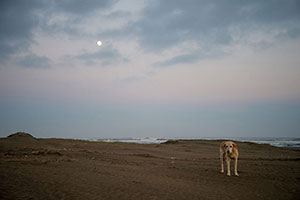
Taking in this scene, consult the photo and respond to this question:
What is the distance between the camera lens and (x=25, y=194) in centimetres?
527

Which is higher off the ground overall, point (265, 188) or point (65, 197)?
point (65, 197)

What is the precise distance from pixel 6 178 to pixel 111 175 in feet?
10.8

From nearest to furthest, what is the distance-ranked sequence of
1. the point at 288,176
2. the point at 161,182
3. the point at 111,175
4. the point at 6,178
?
the point at 6,178 → the point at 161,182 → the point at 111,175 → the point at 288,176

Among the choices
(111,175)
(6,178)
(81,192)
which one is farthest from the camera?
(111,175)

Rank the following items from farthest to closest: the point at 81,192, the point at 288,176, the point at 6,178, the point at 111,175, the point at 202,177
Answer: the point at 288,176, the point at 202,177, the point at 111,175, the point at 6,178, the point at 81,192

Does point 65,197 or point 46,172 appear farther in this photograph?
point 46,172

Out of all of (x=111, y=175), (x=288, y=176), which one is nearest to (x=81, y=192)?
(x=111, y=175)

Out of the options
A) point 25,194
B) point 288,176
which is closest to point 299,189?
point 288,176

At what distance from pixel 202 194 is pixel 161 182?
1.59 meters

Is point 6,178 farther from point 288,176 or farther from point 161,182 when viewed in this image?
point 288,176

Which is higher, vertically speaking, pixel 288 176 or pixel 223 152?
pixel 223 152

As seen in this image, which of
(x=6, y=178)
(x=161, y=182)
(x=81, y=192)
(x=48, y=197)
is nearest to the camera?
(x=48, y=197)

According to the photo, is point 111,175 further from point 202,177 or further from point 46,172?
point 202,177

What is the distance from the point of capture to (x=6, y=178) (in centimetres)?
638
